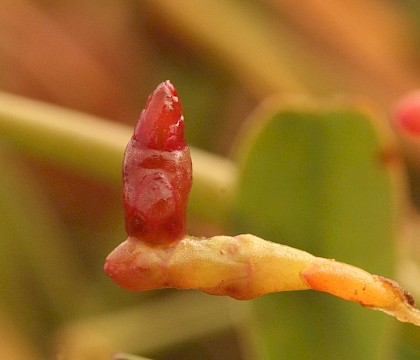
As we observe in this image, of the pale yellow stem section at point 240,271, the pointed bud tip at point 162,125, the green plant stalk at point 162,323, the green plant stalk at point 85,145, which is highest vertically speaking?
the green plant stalk at point 85,145

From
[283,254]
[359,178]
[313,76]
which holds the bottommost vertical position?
[283,254]

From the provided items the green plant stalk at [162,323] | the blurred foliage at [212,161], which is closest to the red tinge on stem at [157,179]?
the blurred foliage at [212,161]

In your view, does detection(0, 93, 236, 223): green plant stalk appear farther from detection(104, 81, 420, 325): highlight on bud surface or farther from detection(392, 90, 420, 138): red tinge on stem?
detection(104, 81, 420, 325): highlight on bud surface

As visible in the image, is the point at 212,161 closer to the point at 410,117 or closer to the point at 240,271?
the point at 410,117

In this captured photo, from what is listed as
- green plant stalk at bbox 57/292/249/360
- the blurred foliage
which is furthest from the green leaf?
green plant stalk at bbox 57/292/249/360

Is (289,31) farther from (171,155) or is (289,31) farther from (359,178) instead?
(171,155)

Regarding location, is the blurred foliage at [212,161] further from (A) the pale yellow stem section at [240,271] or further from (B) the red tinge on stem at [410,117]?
(A) the pale yellow stem section at [240,271]

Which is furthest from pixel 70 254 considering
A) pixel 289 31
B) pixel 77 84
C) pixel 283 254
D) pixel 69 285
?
pixel 283 254
